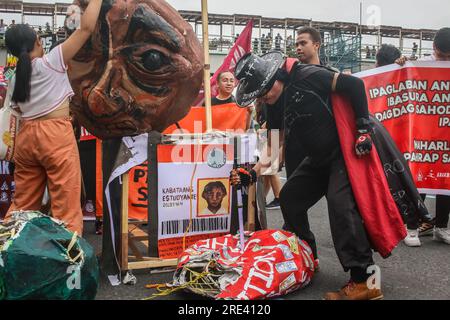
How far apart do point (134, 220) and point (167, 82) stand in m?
1.86

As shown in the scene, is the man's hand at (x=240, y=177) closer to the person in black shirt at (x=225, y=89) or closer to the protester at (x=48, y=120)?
the protester at (x=48, y=120)

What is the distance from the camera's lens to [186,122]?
493 centimetres

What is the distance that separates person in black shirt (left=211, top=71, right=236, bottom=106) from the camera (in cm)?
614

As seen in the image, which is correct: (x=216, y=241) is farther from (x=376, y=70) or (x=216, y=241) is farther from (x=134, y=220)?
(x=376, y=70)

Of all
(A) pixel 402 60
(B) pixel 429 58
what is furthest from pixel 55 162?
(B) pixel 429 58

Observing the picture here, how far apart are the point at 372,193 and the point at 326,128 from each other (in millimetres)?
513

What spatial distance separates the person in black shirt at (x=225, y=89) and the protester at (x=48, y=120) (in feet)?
9.87

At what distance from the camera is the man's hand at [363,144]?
2.98 metres

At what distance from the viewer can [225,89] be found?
20.1ft

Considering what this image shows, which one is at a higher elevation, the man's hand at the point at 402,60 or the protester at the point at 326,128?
the man's hand at the point at 402,60

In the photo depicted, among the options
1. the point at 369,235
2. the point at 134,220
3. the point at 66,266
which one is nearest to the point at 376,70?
the point at 369,235

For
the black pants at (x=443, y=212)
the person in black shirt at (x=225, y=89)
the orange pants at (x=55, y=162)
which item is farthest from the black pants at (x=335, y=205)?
the person in black shirt at (x=225, y=89)

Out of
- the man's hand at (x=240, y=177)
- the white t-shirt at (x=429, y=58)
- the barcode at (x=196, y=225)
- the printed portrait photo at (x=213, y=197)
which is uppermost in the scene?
the white t-shirt at (x=429, y=58)

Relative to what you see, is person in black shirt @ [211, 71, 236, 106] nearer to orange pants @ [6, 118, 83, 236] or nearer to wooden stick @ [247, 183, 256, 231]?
wooden stick @ [247, 183, 256, 231]
